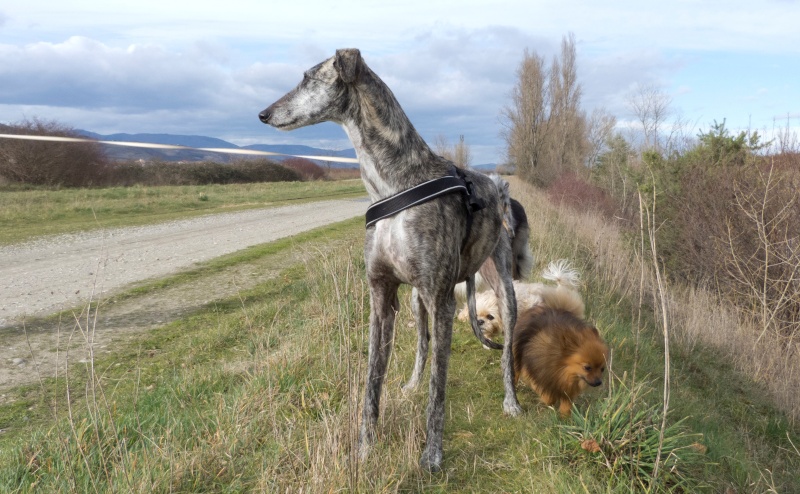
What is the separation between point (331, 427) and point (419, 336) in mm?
1355

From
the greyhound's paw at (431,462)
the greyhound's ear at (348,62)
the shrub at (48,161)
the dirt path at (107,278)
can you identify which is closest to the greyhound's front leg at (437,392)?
the greyhound's paw at (431,462)

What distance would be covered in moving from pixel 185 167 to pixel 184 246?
1068 inches

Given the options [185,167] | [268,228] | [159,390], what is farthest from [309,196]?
[159,390]

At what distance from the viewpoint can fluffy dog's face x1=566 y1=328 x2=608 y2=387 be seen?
432 cm

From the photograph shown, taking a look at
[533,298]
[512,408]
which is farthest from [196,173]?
[512,408]

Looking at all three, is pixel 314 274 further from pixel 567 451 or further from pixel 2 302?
pixel 567 451

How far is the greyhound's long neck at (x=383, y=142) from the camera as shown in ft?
11.4

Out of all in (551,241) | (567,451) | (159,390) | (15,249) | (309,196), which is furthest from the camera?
(309,196)

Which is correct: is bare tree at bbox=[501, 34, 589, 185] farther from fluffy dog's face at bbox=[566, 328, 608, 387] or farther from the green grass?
fluffy dog's face at bbox=[566, 328, 608, 387]

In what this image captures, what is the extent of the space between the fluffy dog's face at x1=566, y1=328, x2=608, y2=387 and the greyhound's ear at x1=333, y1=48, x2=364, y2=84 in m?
2.51

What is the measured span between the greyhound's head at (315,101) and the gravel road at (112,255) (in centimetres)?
280

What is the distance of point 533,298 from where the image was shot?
21.5 ft

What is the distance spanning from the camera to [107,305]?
801 cm

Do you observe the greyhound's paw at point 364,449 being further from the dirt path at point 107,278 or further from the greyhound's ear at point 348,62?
the greyhound's ear at point 348,62
